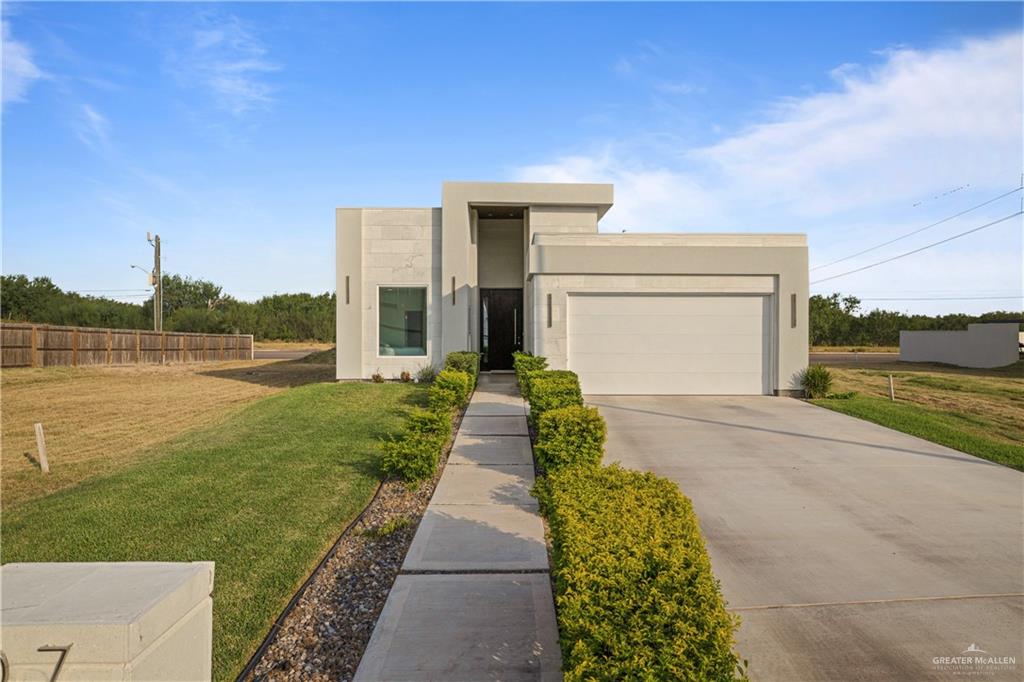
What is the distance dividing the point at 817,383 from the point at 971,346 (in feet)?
70.0

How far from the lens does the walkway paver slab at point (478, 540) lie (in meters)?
4.95

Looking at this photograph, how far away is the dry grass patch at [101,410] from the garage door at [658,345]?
27.4 ft

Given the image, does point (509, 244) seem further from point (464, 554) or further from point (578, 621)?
point (578, 621)

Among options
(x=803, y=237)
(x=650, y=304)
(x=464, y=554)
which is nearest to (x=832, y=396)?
(x=803, y=237)

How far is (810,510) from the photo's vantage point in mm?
6406

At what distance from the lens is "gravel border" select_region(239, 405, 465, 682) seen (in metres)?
3.70

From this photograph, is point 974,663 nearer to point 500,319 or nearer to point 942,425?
point 942,425

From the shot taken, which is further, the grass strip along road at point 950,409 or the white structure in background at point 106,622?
the grass strip along road at point 950,409

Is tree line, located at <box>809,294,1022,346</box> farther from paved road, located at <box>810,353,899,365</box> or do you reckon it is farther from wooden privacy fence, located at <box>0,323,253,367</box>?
wooden privacy fence, located at <box>0,323,253,367</box>

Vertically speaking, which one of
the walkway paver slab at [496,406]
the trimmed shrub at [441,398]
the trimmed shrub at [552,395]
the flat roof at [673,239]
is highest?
the flat roof at [673,239]

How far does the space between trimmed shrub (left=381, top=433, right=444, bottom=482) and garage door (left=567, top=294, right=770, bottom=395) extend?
6948mm

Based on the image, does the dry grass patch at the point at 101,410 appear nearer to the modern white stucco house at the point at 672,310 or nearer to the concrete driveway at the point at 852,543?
the concrete driveway at the point at 852,543

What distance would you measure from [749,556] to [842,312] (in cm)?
5600

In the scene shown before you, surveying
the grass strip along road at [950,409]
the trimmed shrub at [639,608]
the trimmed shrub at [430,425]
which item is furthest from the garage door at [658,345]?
the trimmed shrub at [639,608]
